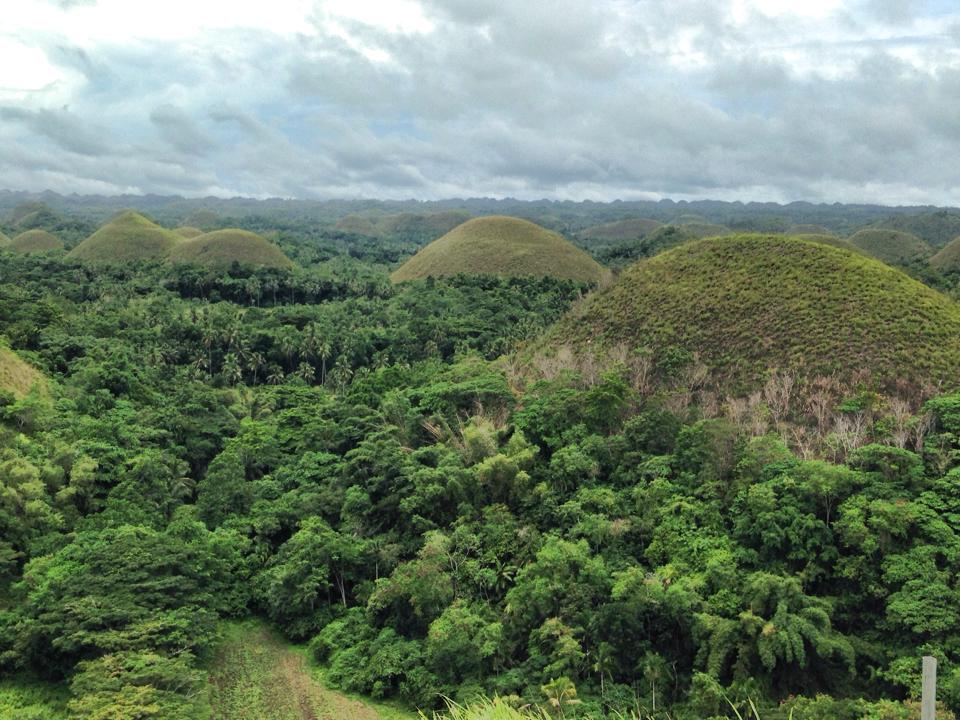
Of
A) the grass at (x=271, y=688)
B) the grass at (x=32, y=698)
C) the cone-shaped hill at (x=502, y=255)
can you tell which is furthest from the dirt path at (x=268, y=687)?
the cone-shaped hill at (x=502, y=255)

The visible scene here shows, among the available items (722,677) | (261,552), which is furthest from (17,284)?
(722,677)

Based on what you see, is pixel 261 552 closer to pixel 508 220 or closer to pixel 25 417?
pixel 25 417

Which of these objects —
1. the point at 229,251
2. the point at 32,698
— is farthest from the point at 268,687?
the point at 229,251

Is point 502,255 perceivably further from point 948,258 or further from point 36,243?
point 36,243

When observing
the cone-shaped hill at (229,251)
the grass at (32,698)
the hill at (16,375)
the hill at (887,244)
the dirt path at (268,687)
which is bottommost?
the dirt path at (268,687)

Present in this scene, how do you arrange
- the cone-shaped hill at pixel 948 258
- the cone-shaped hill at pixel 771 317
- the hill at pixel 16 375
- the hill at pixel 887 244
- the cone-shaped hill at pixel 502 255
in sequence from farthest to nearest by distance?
the hill at pixel 887 244
the cone-shaped hill at pixel 948 258
the cone-shaped hill at pixel 502 255
the hill at pixel 16 375
the cone-shaped hill at pixel 771 317

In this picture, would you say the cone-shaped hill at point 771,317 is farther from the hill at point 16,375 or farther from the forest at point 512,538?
the hill at point 16,375

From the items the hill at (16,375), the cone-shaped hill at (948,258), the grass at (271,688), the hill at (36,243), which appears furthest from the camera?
the hill at (36,243)
